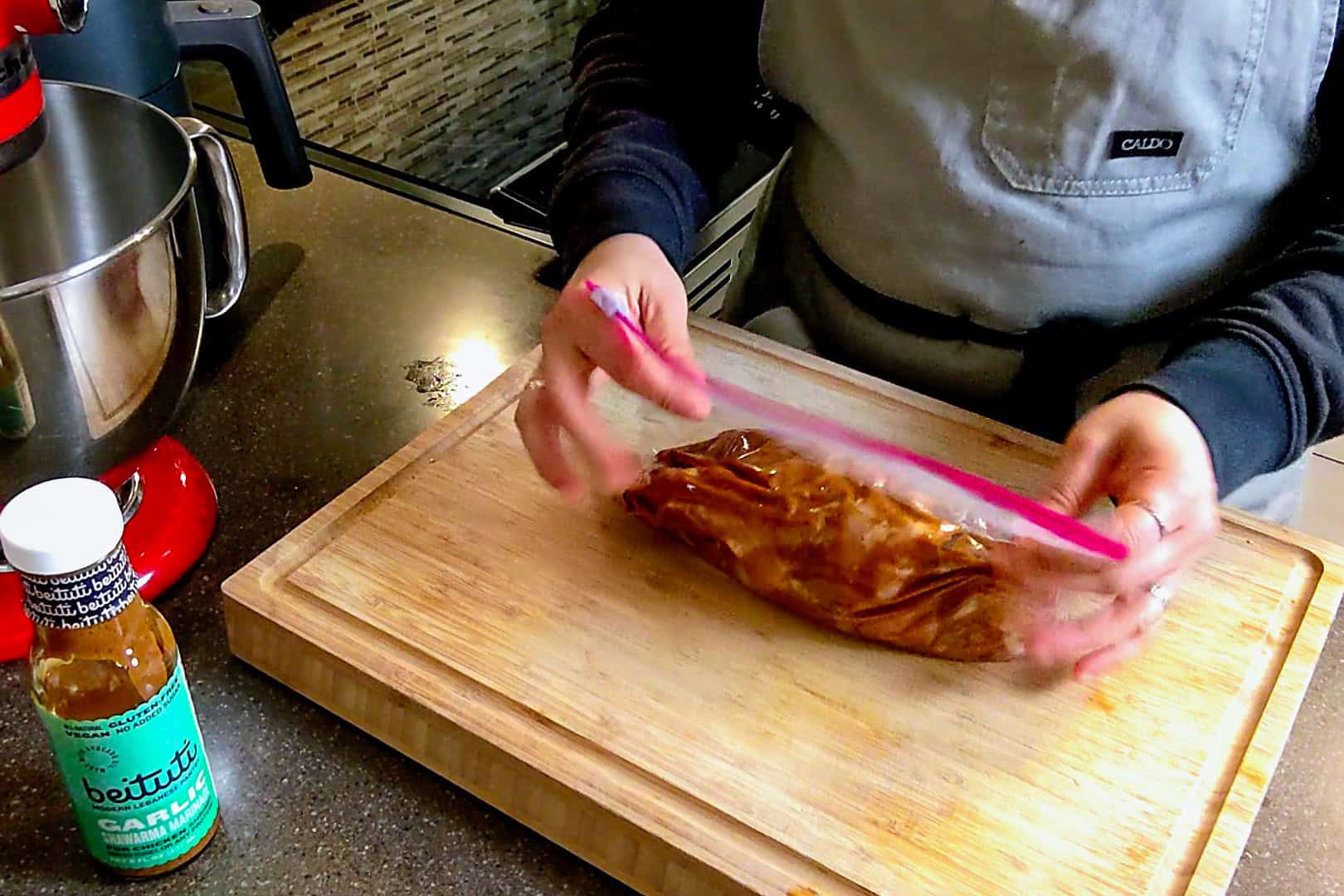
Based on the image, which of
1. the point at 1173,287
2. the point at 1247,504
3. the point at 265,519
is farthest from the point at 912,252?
the point at 265,519

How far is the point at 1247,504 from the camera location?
2.77ft

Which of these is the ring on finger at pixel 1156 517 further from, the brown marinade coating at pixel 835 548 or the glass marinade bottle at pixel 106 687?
the glass marinade bottle at pixel 106 687

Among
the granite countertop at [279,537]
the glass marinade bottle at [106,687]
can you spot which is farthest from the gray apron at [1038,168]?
the glass marinade bottle at [106,687]

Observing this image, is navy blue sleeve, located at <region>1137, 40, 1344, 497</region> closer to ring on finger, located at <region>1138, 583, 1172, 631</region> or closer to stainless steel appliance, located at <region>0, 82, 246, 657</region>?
ring on finger, located at <region>1138, 583, 1172, 631</region>

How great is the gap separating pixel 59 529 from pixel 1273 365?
63cm

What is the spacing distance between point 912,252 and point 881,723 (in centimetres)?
33

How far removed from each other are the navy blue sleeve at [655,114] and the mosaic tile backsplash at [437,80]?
399 mm

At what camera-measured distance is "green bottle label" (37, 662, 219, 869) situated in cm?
50

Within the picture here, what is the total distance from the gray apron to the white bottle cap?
524 millimetres

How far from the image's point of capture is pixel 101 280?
0.57 metres

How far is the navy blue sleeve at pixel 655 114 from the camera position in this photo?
2.69 ft

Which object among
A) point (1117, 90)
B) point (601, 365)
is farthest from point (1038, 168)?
point (601, 365)

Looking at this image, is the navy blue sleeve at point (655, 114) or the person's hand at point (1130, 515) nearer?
the person's hand at point (1130, 515)

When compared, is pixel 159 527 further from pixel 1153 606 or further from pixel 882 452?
pixel 1153 606
